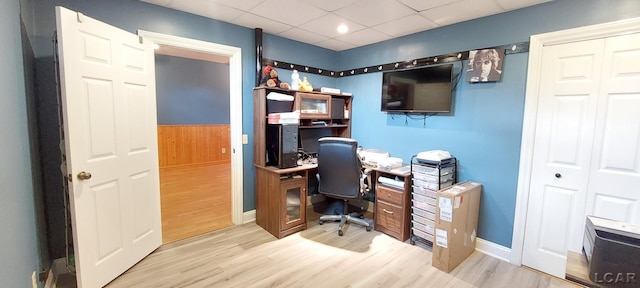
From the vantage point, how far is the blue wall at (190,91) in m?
6.09

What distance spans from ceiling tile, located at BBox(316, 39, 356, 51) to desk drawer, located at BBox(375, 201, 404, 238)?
2.15 metres

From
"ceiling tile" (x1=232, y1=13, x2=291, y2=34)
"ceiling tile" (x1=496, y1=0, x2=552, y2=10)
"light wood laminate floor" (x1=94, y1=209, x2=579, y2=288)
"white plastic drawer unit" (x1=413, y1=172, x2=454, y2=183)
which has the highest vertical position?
"ceiling tile" (x1=232, y1=13, x2=291, y2=34)

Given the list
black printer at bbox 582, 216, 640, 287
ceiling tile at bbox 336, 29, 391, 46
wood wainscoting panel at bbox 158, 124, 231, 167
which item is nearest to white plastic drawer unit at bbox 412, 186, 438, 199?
black printer at bbox 582, 216, 640, 287

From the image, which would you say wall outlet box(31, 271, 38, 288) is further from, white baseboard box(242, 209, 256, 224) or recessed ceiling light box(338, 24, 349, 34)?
recessed ceiling light box(338, 24, 349, 34)

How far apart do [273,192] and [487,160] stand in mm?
2204

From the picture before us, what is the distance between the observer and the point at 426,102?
3000 mm

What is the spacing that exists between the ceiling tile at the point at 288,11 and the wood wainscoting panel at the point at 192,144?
454 centimetres

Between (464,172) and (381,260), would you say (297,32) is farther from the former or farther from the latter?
(381,260)

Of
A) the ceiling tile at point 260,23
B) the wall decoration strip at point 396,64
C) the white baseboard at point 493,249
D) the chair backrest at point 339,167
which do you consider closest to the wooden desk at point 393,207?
the chair backrest at point 339,167

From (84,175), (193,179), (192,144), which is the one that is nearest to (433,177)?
(84,175)

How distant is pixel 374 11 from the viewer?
2.54 meters

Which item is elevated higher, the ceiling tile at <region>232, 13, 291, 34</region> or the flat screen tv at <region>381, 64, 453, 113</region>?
the ceiling tile at <region>232, 13, 291, 34</region>

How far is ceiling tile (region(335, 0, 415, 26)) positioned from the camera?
2.38 meters

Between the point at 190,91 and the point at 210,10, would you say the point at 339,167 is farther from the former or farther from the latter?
the point at 190,91
